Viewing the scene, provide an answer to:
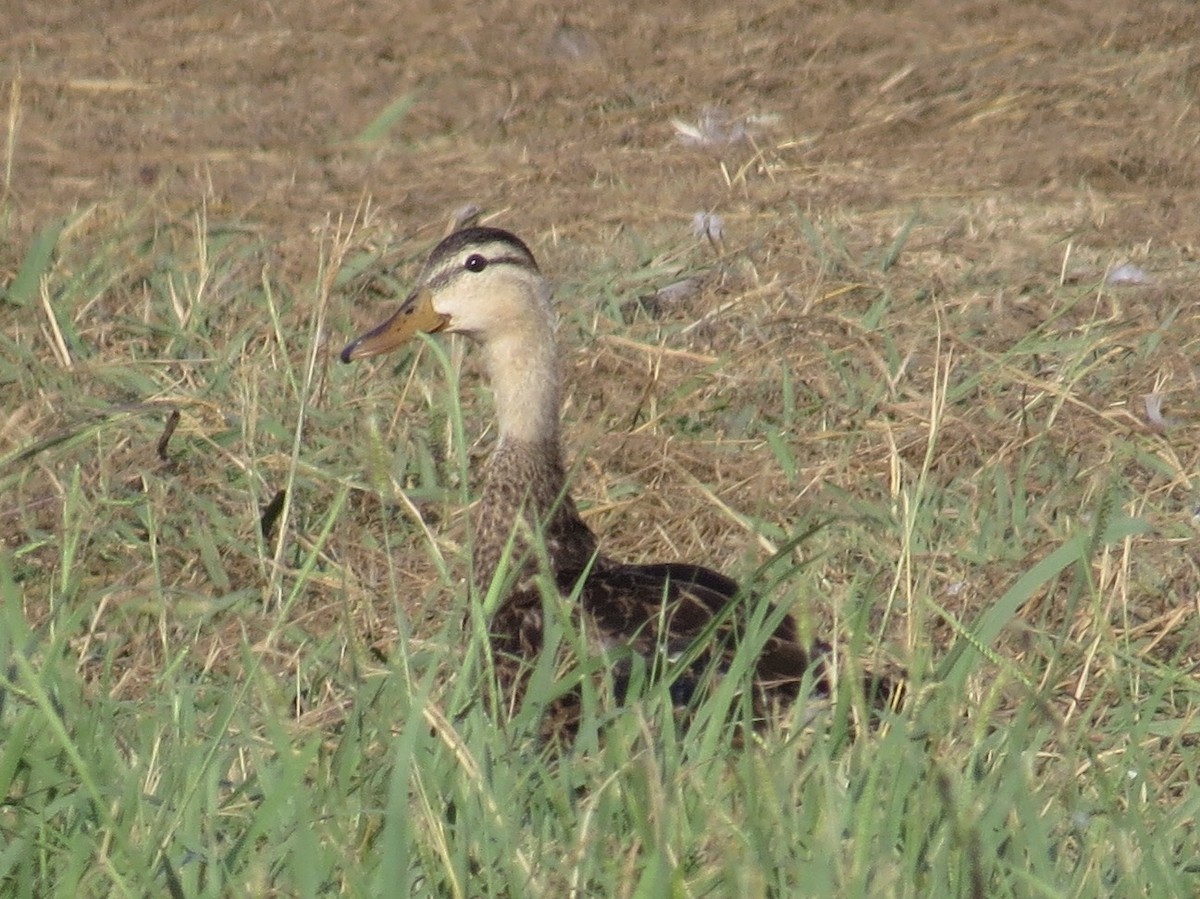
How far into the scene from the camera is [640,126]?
8211 mm

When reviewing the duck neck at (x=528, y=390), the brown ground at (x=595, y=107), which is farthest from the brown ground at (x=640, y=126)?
the duck neck at (x=528, y=390)

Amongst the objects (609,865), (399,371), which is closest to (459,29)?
(399,371)

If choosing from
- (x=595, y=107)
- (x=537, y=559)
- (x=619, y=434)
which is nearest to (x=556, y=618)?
(x=537, y=559)

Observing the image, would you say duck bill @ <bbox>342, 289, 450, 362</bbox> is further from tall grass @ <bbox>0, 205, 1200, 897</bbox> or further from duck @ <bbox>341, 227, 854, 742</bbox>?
tall grass @ <bbox>0, 205, 1200, 897</bbox>

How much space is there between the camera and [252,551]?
16.1 feet

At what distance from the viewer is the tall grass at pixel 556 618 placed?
291 centimetres

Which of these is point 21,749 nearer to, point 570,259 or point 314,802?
point 314,802

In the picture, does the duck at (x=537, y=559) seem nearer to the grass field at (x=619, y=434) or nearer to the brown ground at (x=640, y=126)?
the grass field at (x=619, y=434)

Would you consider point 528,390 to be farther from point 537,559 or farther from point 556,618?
point 556,618

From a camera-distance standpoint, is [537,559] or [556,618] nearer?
[556,618]

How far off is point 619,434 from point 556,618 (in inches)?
83.2

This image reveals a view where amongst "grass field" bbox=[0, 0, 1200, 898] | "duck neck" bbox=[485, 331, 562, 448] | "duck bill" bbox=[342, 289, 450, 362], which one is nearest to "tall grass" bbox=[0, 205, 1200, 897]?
"grass field" bbox=[0, 0, 1200, 898]

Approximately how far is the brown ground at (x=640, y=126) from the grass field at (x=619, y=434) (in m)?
0.03

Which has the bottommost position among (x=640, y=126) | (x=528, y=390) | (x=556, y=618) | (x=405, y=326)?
(x=640, y=126)
